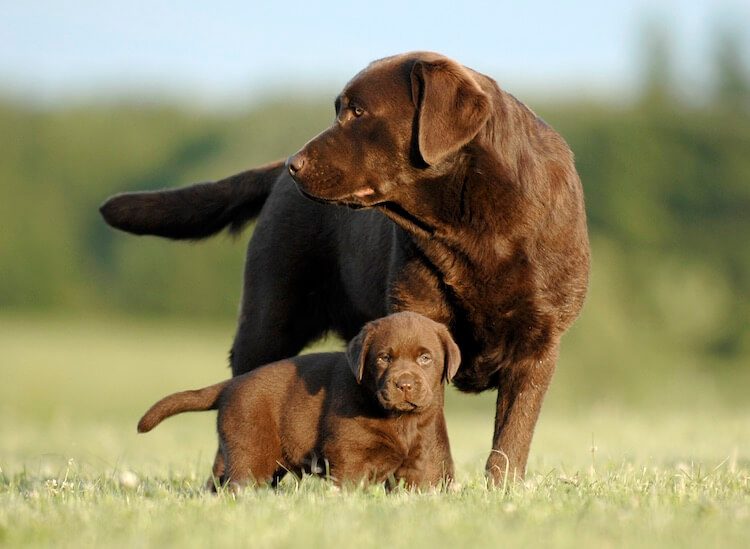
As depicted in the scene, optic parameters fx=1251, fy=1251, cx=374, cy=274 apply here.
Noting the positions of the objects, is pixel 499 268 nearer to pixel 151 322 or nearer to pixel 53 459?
pixel 53 459

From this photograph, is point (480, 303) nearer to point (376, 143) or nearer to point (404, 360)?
point (404, 360)

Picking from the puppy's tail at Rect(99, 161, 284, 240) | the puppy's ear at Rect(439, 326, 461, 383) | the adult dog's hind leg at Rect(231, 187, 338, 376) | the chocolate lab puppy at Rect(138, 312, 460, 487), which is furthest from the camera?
the puppy's tail at Rect(99, 161, 284, 240)

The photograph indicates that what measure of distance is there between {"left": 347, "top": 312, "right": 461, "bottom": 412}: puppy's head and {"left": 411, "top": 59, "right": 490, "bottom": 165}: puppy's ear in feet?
2.34

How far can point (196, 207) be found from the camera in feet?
23.6

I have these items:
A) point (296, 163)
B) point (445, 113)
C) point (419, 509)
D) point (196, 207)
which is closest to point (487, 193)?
point (445, 113)

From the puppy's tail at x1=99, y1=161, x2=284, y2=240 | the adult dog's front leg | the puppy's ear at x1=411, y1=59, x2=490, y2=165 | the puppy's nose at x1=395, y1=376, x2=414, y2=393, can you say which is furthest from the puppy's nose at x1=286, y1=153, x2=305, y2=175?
the puppy's tail at x1=99, y1=161, x2=284, y2=240

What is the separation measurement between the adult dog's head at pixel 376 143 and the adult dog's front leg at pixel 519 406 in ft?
3.10

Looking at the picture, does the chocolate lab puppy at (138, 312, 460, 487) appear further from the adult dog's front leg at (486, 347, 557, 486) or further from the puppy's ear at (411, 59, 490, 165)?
the puppy's ear at (411, 59, 490, 165)

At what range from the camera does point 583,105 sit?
50594 mm

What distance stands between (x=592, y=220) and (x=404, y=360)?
33.5m

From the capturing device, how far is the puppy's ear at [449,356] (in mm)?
5160

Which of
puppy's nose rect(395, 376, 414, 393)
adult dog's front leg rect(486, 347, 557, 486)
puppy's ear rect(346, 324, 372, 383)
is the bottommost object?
adult dog's front leg rect(486, 347, 557, 486)

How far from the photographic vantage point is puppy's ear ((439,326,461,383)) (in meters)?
5.16

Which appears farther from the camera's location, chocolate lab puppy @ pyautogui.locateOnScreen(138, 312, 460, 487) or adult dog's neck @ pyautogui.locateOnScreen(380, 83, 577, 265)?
adult dog's neck @ pyautogui.locateOnScreen(380, 83, 577, 265)
